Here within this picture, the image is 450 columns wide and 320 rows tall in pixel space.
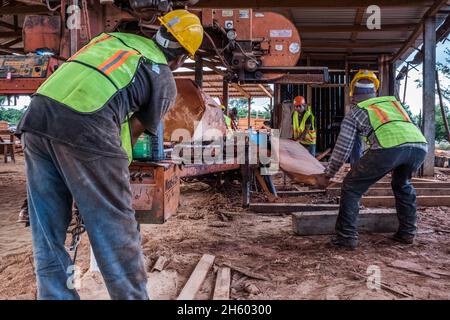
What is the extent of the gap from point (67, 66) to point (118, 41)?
31 cm

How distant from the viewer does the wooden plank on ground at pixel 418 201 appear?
621 cm

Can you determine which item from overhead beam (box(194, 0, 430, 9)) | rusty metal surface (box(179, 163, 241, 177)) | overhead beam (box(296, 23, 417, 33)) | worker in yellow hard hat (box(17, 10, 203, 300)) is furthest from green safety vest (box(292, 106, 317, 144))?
worker in yellow hard hat (box(17, 10, 203, 300))

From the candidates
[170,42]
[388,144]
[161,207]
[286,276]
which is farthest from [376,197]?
[170,42]

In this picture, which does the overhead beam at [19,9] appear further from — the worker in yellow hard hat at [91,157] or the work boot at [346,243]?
the worker in yellow hard hat at [91,157]

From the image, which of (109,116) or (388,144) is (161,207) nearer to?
(109,116)

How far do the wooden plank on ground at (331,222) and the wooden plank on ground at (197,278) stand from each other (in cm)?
134

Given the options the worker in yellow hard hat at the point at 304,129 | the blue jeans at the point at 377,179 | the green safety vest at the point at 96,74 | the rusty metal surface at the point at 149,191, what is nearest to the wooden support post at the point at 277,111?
the worker in yellow hard hat at the point at 304,129

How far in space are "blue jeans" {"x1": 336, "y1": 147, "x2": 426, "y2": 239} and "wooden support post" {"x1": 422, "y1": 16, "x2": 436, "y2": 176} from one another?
5721 millimetres

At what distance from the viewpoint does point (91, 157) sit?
1.98 meters

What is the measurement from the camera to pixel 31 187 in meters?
2.12

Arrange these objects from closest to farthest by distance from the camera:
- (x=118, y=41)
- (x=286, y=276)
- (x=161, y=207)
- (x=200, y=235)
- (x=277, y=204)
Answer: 1. (x=118, y=41)
2. (x=161, y=207)
3. (x=286, y=276)
4. (x=200, y=235)
5. (x=277, y=204)

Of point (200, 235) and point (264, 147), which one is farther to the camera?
point (264, 147)

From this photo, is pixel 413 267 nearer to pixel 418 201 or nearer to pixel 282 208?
pixel 282 208

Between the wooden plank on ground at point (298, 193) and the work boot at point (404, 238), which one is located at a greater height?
the wooden plank on ground at point (298, 193)
